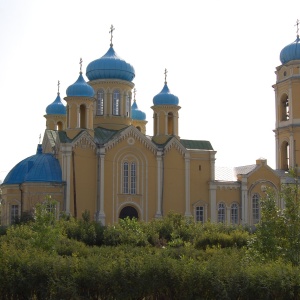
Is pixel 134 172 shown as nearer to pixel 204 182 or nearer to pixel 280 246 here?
pixel 204 182

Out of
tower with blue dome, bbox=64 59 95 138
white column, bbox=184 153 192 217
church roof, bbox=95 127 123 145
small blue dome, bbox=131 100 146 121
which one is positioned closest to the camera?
tower with blue dome, bbox=64 59 95 138

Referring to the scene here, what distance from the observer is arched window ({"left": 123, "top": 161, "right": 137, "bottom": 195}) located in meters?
36.0

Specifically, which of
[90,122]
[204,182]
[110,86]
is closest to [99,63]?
[110,86]

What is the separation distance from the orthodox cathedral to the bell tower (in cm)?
7

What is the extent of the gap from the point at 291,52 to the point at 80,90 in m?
15.4

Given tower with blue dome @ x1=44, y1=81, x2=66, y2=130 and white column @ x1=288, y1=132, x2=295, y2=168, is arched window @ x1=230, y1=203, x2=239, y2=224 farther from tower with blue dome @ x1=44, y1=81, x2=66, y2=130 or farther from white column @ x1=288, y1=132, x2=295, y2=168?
tower with blue dome @ x1=44, y1=81, x2=66, y2=130

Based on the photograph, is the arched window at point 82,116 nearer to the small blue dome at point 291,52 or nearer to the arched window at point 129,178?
the arched window at point 129,178

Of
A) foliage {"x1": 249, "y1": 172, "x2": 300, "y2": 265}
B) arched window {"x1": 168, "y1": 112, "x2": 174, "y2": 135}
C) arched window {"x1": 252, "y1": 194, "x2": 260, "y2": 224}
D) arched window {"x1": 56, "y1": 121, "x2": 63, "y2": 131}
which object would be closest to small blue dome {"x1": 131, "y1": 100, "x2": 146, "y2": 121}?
arched window {"x1": 56, "y1": 121, "x2": 63, "y2": 131}

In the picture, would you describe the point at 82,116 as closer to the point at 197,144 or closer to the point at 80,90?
the point at 80,90

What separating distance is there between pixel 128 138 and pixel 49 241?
18.4m

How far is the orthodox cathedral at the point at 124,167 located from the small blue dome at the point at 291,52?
0.23 feet

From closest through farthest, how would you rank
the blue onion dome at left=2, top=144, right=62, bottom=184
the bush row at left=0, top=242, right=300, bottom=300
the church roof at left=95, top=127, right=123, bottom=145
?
the bush row at left=0, top=242, right=300, bottom=300 → the blue onion dome at left=2, top=144, right=62, bottom=184 → the church roof at left=95, top=127, right=123, bottom=145

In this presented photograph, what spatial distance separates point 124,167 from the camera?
36062 millimetres

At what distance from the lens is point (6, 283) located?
44.7 ft
